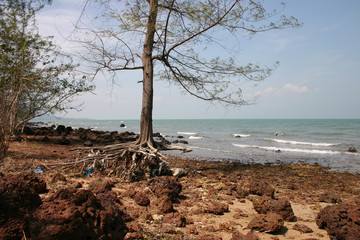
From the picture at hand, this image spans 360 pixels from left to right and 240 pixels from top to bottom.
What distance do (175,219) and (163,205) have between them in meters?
Result: 0.43

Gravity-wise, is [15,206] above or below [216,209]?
above

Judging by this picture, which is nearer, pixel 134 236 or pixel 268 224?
pixel 134 236

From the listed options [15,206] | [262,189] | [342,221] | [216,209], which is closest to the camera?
[15,206]

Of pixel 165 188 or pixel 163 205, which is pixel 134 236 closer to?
pixel 163 205

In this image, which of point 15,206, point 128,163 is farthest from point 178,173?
point 15,206

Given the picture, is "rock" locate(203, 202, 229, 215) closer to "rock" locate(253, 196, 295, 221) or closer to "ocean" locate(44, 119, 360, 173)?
"rock" locate(253, 196, 295, 221)

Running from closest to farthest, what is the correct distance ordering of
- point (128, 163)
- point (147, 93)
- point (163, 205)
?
1. point (163, 205)
2. point (128, 163)
3. point (147, 93)

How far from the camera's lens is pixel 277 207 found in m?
4.80

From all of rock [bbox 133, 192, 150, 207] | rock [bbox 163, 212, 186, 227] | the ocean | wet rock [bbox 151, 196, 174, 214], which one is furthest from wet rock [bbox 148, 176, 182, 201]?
the ocean

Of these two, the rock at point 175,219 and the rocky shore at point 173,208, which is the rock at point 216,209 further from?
the rock at point 175,219

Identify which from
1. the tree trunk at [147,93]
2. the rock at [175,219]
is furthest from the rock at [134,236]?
the tree trunk at [147,93]

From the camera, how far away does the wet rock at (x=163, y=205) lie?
184 inches

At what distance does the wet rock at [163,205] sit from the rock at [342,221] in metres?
2.54

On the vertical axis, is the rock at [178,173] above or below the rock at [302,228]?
above
